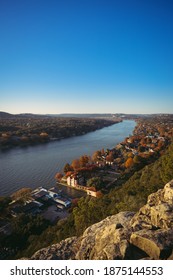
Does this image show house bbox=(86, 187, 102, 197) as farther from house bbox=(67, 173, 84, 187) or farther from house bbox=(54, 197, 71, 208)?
house bbox=(54, 197, 71, 208)

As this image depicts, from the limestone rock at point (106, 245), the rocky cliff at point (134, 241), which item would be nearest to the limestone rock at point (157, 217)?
the rocky cliff at point (134, 241)

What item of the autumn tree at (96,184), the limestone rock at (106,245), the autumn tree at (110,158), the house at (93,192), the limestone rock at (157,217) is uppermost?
the limestone rock at (157,217)

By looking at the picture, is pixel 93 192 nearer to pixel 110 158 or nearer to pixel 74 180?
pixel 74 180

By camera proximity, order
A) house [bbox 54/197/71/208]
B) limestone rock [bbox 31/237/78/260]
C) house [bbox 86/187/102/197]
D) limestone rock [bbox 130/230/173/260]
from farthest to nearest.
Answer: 1. house [bbox 86/187/102/197]
2. house [bbox 54/197/71/208]
3. limestone rock [bbox 31/237/78/260]
4. limestone rock [bbox 130/230/173/260]

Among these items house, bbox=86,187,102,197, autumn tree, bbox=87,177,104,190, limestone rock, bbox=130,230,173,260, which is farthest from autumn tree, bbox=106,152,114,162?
limestone rock, bbox=130,230,173,260

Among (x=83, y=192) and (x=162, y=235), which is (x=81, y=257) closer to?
(x=162, y=235)

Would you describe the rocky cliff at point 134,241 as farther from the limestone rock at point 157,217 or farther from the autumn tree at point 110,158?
the autumn tree at point 110,158

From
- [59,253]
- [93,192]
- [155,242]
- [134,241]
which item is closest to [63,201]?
[93,192]

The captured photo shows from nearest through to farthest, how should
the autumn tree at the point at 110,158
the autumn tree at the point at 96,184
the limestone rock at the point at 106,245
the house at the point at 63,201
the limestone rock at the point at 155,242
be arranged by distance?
the limestone rock at the point at 155,242 < the limestone rock at the point at 106,245 < the house at the point at 63,201 < the autumn tree at the point at 96,184 < the autumn tree at the point at 110,158
